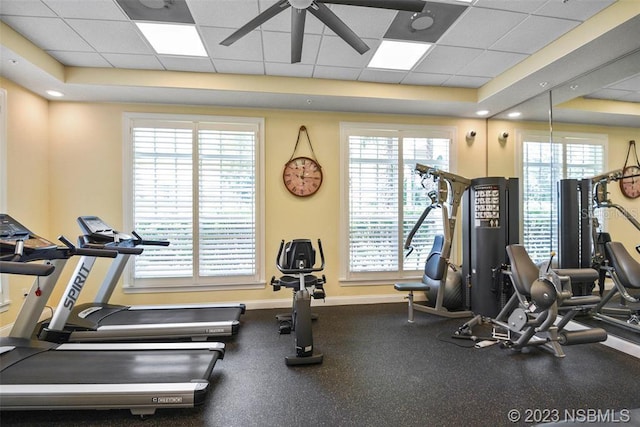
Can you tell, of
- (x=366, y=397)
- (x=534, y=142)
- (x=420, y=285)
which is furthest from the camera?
(x=534, y=142)

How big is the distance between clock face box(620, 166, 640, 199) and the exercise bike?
3.35 metres

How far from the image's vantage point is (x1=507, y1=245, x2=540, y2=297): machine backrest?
9.01ft

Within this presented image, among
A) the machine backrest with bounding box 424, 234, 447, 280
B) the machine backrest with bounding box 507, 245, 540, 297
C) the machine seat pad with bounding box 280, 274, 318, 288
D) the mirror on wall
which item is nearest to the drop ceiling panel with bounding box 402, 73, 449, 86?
the mirror on wall

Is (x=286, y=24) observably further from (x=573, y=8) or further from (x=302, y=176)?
(x=573, y=8)

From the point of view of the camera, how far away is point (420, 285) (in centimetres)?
380

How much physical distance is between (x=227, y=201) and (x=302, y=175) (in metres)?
1.09

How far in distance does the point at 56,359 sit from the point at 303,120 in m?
3.62

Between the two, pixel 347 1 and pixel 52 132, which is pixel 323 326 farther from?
pixel 52 132

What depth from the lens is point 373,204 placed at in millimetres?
4434

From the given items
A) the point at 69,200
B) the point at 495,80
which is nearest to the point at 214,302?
the point at 69,200

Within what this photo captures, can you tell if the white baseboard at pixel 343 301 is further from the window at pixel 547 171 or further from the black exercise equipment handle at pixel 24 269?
the black exercise equipment handle at pixel 24 269

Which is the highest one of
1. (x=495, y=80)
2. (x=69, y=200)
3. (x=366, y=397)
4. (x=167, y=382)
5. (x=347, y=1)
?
(x=495, y=80)

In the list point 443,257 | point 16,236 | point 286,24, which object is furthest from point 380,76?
point 16,236

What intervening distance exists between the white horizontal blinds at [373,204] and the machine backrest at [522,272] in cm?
177
